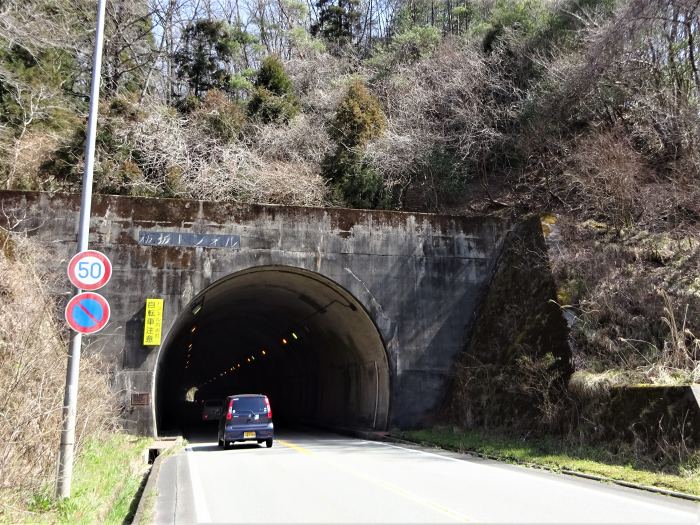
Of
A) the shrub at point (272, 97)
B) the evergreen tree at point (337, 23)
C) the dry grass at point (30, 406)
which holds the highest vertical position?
the evergreen tree at point (337, 23)

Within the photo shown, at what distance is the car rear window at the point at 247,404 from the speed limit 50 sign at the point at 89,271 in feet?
33.0

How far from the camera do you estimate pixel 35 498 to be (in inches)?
268

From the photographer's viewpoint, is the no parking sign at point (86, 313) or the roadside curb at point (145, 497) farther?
the no parking sign at point (86, 313)

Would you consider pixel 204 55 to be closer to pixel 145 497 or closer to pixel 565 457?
pixel 565 457

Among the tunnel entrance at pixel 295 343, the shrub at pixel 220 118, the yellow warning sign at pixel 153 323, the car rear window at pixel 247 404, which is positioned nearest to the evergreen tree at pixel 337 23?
the shrub at pixel 220 118

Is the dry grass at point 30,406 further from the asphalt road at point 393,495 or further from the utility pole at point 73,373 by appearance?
the asphalt road at point 393,495

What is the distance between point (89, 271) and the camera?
7.57 metres

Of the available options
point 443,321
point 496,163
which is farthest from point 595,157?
point 496,163

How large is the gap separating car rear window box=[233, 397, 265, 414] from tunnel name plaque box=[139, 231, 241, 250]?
435 centimetres

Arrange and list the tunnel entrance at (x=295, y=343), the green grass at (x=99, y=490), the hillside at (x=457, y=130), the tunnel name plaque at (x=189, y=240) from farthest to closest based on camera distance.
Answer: the tunnel entrance at (x=295, y=343)
the tunnel name plaque at (x=189, y=240)
the hillside at (x=457, y=130)
the green grass at (x=99, y=490)

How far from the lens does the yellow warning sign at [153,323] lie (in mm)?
16750

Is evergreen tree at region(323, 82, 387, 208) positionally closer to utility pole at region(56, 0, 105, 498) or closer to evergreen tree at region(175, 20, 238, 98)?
evergreen tree at region(175, 20, 238, 98)

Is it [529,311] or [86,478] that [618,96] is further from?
[86,478]

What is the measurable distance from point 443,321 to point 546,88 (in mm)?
10595
